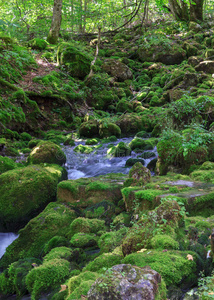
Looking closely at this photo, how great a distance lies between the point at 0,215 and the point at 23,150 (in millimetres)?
4114

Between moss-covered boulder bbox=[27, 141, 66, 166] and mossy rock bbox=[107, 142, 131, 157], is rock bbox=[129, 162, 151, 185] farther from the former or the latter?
mossy rock bbox=[107, 142, 131, 157]

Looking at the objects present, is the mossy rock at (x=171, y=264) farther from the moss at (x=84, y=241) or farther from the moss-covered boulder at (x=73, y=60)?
the moss-covered boulder at (x=73, y=60)

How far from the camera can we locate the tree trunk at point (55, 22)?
672 inches

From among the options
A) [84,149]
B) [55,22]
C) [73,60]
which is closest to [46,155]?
[84,149]

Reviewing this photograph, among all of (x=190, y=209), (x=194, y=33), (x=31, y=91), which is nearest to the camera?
(x=190, y=209)

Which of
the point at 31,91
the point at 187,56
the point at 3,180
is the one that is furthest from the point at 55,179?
the point at 187,56

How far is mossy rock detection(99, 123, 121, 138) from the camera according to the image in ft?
37.8

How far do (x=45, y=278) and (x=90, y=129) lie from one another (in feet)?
29.4

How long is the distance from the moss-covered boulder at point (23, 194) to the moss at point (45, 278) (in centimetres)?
252

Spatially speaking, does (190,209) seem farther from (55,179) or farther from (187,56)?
(187,56)

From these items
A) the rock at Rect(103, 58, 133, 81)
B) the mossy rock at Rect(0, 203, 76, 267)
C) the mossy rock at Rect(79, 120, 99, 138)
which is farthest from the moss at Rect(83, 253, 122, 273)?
the rock at Rect(103, 58, 133, 81)

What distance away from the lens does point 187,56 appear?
19.3 meters

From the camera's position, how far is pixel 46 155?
7684 mm

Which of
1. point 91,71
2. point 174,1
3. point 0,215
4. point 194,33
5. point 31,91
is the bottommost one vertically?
point 0,215
